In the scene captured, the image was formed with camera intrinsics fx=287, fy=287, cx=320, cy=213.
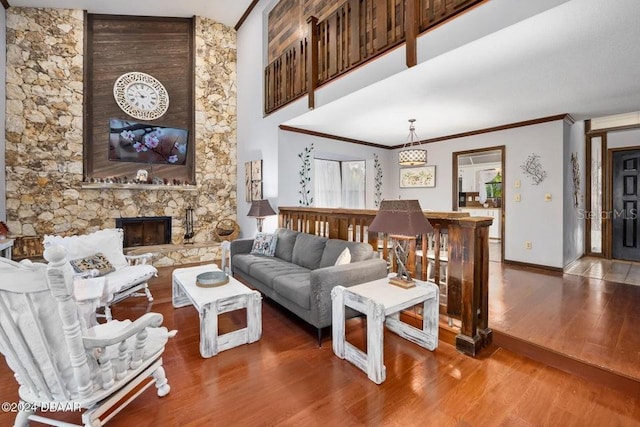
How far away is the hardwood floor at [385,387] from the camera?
66.7 inches

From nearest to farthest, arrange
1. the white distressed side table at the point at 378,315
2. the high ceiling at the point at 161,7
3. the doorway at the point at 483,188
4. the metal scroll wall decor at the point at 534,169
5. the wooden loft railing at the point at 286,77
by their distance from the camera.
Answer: the white distressed side table at the point at 378,315 → the wooden loft railing at the point at 286,77 → the metal scroll wall decor at the point at 534,169 → the high ceiling at the point at 161,7 → the doorway at the point at 483,188

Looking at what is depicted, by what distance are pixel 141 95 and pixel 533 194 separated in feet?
24.0

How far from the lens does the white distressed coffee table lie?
2.32 metres

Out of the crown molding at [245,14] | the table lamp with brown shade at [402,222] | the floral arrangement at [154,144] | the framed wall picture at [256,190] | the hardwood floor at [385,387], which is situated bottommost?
the hardwood floor at [385,387]

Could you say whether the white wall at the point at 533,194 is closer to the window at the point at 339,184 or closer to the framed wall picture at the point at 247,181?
the window at the point at 339,184

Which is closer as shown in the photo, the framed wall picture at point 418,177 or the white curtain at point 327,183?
the framed wall picture at point 418,177

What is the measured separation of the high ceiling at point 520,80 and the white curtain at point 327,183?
157 centimetres

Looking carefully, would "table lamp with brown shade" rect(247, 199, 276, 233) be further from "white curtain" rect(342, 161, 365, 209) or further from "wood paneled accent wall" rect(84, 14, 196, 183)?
"white curtain" rect(342, 161, 365, 209)

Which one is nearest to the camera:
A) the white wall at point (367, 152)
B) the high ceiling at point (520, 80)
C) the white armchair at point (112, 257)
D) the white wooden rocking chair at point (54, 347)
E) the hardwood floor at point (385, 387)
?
the white wooden rocking chair at point (54, 347)

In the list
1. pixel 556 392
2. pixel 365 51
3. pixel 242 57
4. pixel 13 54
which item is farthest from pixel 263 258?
pixel 13 54

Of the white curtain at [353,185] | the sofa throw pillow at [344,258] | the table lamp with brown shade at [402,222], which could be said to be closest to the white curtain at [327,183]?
the white curtain at [353,185]

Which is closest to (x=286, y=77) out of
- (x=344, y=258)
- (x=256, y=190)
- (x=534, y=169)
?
(x=256, y=190)

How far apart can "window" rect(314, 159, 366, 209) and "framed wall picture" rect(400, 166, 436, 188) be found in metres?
0.97

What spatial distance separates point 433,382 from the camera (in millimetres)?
2004
